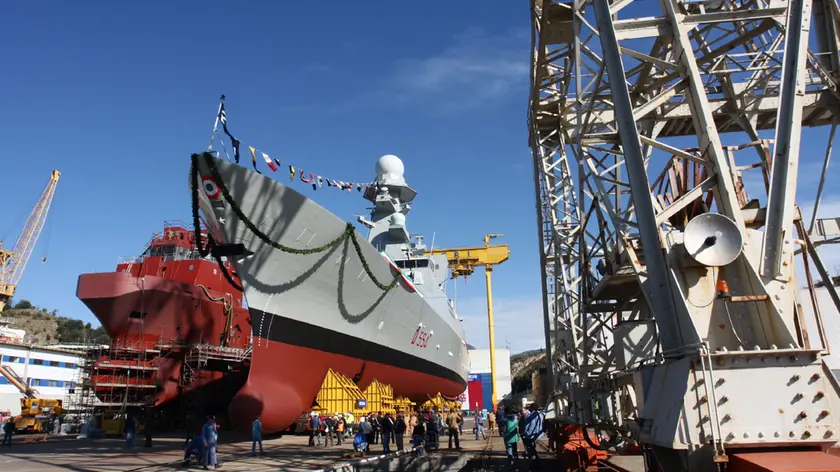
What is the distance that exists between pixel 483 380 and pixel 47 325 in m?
72.3

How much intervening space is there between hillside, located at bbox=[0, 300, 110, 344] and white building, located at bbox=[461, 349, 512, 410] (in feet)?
165

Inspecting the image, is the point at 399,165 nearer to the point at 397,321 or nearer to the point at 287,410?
the point at 397,321

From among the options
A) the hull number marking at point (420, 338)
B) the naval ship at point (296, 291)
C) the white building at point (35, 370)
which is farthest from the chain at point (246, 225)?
the white building at point (35, 370)

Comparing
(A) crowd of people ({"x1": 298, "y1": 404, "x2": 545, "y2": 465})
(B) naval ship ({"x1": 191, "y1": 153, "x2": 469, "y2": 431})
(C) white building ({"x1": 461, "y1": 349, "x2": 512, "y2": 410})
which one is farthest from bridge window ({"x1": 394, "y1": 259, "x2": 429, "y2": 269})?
(C) white building ({"x1": 461, "y1": 349, "x2": 512, "y2": 410})

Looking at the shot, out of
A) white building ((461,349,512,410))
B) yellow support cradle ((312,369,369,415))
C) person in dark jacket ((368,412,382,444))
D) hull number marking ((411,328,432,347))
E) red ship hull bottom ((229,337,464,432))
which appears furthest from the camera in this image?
white building ((461,349,512,410))

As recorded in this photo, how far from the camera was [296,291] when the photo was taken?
15.1 meters

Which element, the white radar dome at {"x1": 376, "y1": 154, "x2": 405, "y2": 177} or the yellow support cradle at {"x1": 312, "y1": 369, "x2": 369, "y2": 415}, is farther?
the white radar dome at {"x1": 376, "y1": 154, "x2": 405, "y2": 177}

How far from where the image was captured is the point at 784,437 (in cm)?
399

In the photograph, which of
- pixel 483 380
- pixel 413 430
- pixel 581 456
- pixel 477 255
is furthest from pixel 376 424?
pixel 483 380

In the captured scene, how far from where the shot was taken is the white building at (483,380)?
4372 centimetres

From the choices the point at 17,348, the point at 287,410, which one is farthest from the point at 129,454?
the point at 17,348

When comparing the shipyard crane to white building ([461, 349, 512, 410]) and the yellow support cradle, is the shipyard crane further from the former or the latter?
white building ([461, 349, 512, 410])

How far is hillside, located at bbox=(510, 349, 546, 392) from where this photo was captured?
7912 cm

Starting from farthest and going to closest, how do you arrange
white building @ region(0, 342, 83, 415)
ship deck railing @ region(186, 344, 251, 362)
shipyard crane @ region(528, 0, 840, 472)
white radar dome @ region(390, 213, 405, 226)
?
white building @ region(0, 342, 83, 415), white radar dome @ region(390, 213, 405, 226), ship deck railing @ region(186, 344, 251, 362), shipyard crane @ region(528, 0, 840, 472)
